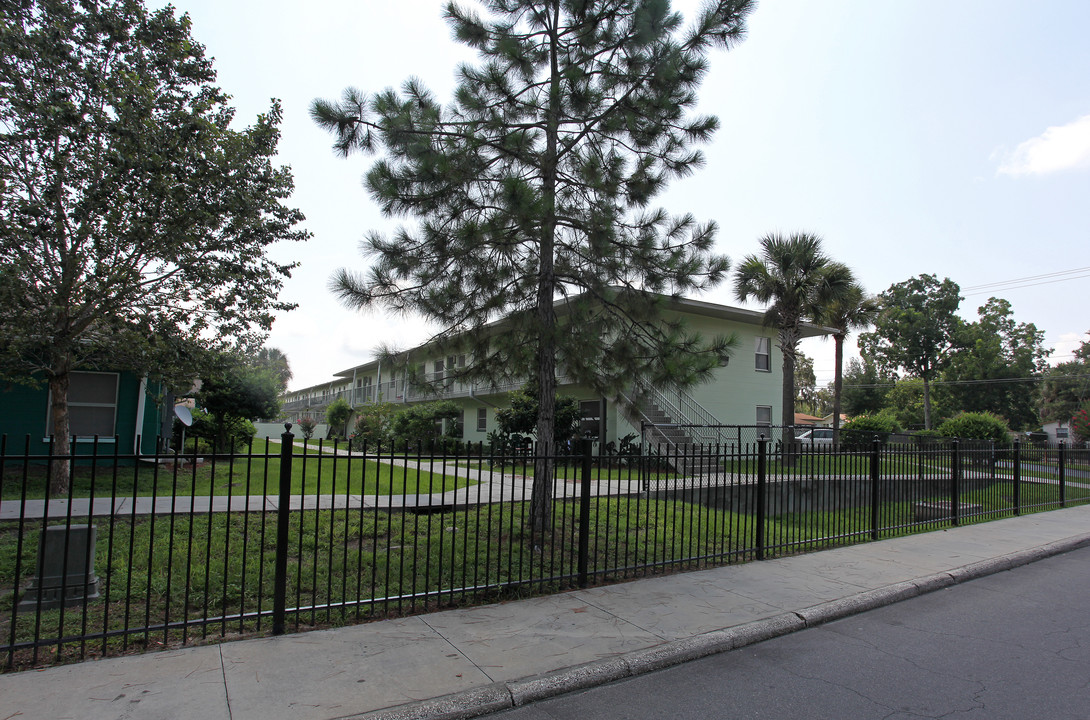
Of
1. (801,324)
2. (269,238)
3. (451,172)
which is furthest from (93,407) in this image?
(801,324)

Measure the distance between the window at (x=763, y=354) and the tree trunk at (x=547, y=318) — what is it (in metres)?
18.2

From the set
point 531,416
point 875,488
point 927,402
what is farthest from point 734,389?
point 927,402

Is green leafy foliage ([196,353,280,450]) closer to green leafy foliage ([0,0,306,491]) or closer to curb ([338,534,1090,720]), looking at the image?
green leafy foliage ([0,0,306,491])

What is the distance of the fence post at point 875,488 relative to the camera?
9.23 meters

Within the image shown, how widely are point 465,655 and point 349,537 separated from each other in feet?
13.3

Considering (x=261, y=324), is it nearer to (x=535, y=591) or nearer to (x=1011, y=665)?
(x=535, y=591)

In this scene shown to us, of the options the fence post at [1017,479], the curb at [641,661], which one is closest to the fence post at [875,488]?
the curb at [641,661]

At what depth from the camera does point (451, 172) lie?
6891mm

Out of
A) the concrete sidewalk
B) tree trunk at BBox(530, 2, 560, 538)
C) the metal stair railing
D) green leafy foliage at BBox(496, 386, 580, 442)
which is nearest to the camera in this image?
the concrete sidewalk

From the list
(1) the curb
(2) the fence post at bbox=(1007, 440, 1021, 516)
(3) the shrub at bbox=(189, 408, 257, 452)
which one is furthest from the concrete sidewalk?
(3) the shrub at bbox=(189, 408, 257, 452)

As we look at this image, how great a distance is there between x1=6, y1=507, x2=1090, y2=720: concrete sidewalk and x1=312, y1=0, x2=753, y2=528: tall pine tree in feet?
7.01

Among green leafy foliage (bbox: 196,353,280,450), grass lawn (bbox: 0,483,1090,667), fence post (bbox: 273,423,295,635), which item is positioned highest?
green leafy foliage (bbox: 196,353,280,450)

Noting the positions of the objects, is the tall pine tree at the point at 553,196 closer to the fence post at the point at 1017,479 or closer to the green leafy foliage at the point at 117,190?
the green leafy foliage at the point at 117,190

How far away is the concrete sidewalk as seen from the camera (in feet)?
12.3
